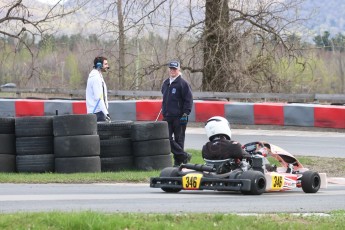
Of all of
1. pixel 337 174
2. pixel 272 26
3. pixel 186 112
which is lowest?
pixel 337 174

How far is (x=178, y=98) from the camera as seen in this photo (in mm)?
15055

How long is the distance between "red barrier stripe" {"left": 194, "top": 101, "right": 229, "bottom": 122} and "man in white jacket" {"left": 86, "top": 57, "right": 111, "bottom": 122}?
9.69 m

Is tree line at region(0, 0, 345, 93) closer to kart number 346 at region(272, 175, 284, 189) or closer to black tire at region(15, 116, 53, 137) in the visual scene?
black tire at region(15, 116, 53, 137)

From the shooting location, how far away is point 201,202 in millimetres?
10398

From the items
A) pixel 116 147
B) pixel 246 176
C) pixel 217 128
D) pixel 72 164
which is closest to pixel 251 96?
pixel 116 147

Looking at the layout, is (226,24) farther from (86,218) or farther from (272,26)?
(86,218)

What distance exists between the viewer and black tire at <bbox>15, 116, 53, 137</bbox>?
1373 cm

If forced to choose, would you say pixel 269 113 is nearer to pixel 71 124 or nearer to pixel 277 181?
pixel 71 124

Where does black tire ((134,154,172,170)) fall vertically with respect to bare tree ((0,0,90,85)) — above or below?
below

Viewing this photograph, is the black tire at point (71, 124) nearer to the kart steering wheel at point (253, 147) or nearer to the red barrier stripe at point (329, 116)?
the kart steering wheel at point (253, 147)

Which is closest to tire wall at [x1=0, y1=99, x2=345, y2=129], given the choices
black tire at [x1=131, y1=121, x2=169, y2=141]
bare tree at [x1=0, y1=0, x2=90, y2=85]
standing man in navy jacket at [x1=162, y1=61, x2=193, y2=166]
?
bare tree at [x1=0, y1=0, x2=90, y2=85]

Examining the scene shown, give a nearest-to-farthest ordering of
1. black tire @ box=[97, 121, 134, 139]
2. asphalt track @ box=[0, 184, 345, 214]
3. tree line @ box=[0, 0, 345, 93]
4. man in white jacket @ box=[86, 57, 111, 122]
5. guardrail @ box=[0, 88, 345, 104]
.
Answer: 1. asphalt track @ box=[0, 184, 345, 214]
2. black tire @ box=[97, 121, 134, 139]
3. man in white jacket @ box=[86, 57, 111, 122]
4. guardrail @ box=[0, 88, 345, 104]
5. tree line @ box=[0, 0, 345, 93]

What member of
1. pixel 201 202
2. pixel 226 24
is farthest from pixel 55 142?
pixel 226 24

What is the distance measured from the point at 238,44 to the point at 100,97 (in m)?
16.1
